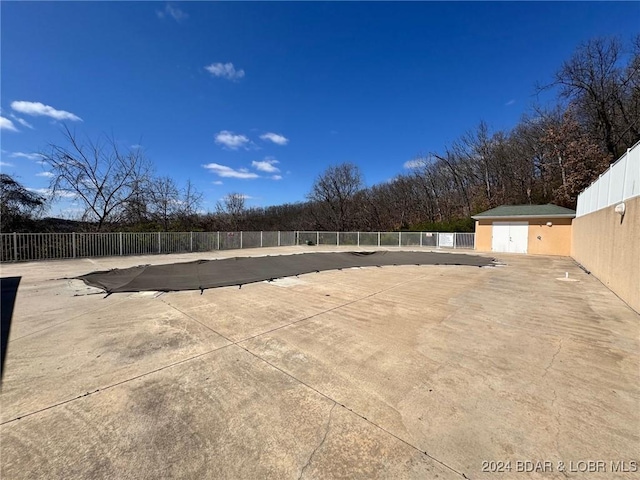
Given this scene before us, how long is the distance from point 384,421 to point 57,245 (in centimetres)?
1520

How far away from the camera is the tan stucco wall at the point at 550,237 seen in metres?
15.6

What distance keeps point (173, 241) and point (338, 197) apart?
2008 cm

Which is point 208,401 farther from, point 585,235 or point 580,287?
point 585,235

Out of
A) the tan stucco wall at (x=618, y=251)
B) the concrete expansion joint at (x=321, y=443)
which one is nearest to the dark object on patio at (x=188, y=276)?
the concrete expansion joint at (x=321, y=443)

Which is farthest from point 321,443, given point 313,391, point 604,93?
point 604,93

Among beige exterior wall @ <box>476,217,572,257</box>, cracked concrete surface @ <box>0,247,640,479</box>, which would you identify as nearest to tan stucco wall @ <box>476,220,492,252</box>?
beige exterior wall @ <box>476,217,572,257</box>

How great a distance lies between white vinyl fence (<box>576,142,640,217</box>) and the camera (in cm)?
525

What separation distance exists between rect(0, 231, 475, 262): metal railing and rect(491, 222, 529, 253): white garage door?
2064mm

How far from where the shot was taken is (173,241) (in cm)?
1534

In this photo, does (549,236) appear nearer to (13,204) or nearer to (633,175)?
(633,175)

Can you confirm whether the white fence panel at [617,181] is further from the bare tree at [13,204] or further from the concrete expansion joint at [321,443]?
the bare tree at [13,204]

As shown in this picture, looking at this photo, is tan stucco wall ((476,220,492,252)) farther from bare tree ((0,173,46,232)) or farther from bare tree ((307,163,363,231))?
bare tree ((0,173,46,232))

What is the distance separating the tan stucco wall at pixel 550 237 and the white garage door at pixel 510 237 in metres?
0.30

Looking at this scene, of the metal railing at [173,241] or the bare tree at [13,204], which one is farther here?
the bare tree at [13,204]
